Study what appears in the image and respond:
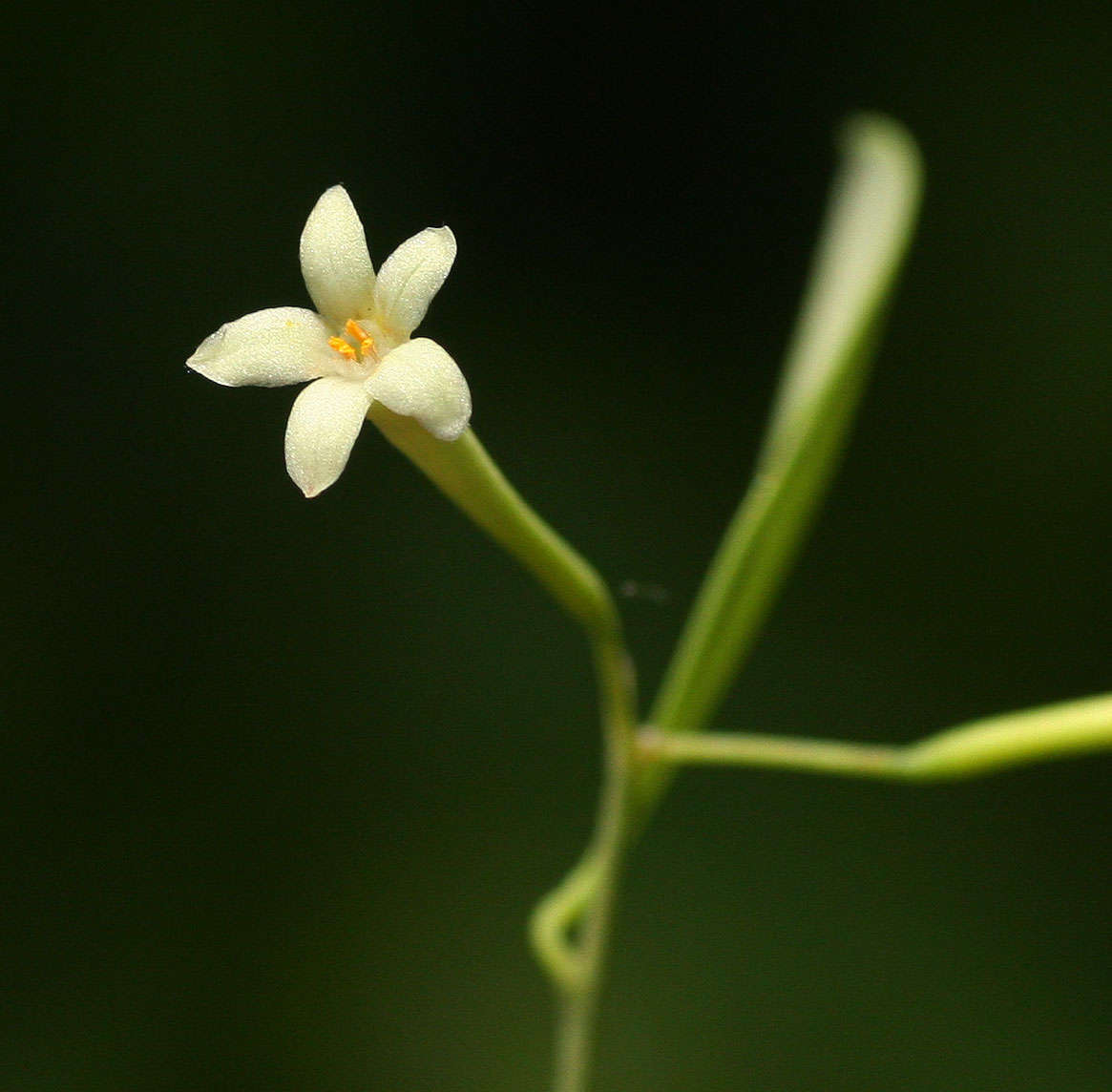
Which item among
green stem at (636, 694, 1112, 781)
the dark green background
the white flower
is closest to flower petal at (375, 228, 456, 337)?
the white flower

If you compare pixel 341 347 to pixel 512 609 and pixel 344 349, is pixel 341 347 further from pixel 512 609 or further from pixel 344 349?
pixel 512 609

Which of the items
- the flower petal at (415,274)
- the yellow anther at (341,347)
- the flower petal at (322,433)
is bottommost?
the flower petal at (322,433)

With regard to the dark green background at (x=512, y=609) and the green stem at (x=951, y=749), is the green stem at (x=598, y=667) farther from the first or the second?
the dark green background at (x=512, y=609)

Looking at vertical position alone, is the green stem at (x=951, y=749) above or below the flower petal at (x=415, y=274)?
below

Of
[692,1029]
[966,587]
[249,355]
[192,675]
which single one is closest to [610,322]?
[966,587]

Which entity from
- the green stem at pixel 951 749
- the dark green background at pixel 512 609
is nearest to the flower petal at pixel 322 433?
the green stem at pixel 951 749

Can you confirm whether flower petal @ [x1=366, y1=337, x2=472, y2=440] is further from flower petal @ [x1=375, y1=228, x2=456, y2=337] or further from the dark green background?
the dark green background

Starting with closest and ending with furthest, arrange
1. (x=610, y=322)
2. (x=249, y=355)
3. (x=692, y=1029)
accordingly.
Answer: (x=249, y=355), (x=692, y=1029), (x=610, y=322)

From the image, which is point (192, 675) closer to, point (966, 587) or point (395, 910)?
point (395, 910)
